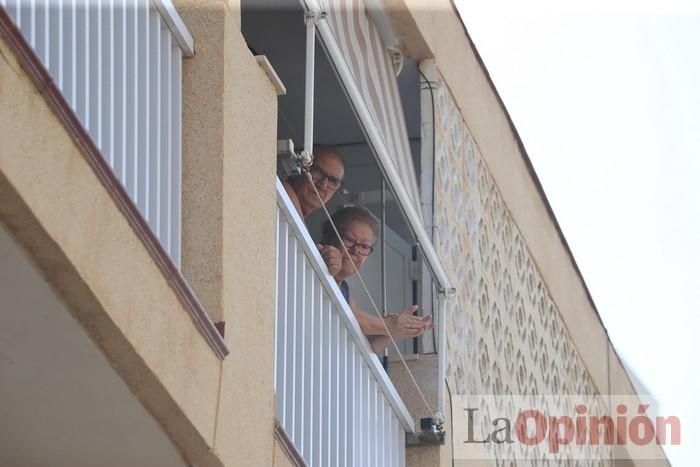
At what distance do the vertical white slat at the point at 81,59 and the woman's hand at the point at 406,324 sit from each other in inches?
122

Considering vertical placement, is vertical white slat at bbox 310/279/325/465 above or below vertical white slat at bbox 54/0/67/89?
below

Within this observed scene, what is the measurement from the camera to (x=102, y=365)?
4.71 metres

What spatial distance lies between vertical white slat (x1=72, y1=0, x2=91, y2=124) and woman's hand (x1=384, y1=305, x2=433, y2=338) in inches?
122

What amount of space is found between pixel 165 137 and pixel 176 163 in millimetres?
99

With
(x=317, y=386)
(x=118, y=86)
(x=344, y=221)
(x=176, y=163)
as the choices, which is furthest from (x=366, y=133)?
(x=118, y=86)

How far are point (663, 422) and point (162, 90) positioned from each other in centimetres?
1024

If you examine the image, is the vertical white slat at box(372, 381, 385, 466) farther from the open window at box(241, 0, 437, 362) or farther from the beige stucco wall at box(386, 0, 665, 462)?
A: the beige stucco wall at box(386, 0, 665, 462)

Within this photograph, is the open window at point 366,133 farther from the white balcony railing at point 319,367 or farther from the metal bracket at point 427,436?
the white balcony railing at point 319,367

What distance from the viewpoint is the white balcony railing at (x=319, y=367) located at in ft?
20.4

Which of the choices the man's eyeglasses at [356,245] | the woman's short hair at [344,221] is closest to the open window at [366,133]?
the woman's short hair at [344,221]

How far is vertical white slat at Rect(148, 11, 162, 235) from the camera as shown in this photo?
5207mm

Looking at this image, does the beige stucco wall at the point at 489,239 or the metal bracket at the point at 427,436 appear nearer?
the metal bracket at the point at 427,436

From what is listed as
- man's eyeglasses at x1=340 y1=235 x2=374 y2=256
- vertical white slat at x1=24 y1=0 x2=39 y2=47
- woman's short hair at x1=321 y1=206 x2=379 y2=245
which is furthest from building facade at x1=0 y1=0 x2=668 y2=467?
man's eyeglasses at x1=340 y1=235 x2=374 y2=256

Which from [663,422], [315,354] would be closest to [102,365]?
[315,354]
